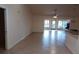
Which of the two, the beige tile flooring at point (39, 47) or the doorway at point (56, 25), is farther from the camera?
the doorway at point (56, 25)

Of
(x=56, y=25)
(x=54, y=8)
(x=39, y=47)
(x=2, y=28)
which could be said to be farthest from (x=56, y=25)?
(x=2, y=28)

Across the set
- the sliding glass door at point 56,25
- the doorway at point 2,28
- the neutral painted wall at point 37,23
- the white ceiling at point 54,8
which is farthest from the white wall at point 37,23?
the doorway at point 2,28

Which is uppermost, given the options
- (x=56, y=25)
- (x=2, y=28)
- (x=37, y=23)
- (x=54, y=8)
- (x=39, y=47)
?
(x=54, y=8)

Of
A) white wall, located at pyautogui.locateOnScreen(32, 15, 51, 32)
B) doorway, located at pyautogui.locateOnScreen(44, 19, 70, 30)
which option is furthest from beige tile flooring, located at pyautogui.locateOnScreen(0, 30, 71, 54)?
doorway, located at pyautogui.locateOnScreen(44, 19, 70, 30)

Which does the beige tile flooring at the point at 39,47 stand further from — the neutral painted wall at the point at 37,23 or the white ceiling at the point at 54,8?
the neutral painted wall at the point at 37,23

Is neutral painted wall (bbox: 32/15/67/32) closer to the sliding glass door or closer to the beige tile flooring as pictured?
the sliding glass door

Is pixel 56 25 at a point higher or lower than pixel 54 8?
lower

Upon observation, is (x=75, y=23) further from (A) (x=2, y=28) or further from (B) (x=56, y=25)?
(A) (x=2, y=28)
